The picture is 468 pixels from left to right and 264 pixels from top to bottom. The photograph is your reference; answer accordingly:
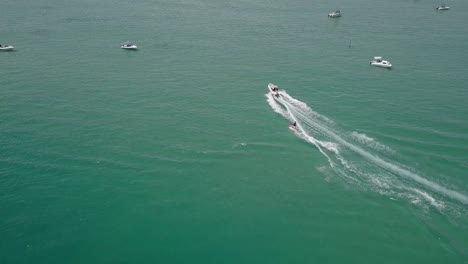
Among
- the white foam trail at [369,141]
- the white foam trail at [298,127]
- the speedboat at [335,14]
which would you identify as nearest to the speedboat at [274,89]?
the white foam trail at [298,127]

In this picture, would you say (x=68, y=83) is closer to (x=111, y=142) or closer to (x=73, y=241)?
(x=111, y=142)

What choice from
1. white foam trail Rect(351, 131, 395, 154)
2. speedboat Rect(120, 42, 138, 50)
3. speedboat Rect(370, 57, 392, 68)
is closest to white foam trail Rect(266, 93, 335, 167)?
white foam trail Rect(351, 131, 395, 154)

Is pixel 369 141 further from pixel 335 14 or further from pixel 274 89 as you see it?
pixel 335 14

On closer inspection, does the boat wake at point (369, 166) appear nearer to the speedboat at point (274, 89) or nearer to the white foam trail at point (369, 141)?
the white foam trail at point (369, 141)

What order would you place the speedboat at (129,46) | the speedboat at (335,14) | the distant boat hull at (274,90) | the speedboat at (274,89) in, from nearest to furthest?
the distant boat hull at (274,90)
the speedboat at (274,89)
the speedboat at (129,46)
the speedboat at (335,14)

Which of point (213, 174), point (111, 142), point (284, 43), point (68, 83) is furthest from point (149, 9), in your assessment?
point (213, 174)
